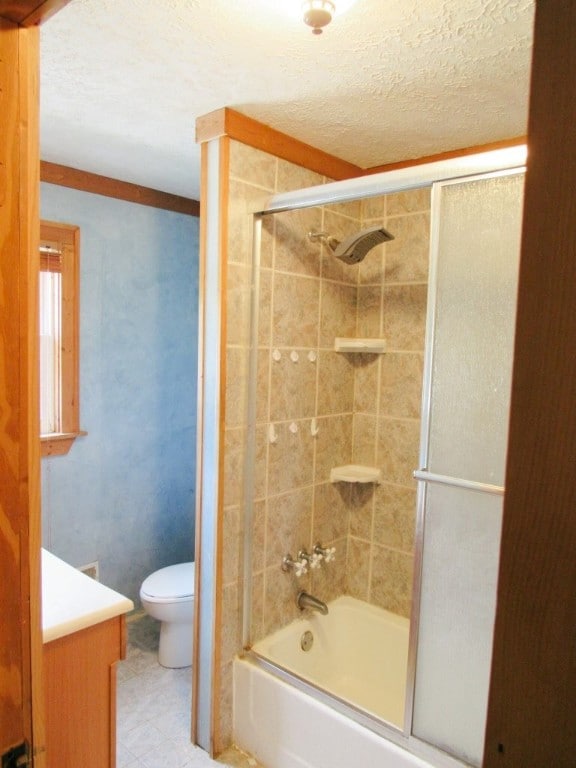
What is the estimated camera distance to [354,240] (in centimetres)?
205

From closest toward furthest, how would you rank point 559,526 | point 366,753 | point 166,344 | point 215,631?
1. point 559,526
2. point 366,753
3. point 215,631
4. point 166,344

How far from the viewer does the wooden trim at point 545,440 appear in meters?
0.38

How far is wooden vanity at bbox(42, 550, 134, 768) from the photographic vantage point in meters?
1.28

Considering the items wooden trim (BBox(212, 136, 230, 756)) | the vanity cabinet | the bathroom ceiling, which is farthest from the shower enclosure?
the vanity cabinet

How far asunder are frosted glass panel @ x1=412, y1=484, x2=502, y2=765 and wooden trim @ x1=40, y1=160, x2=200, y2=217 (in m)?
2.12

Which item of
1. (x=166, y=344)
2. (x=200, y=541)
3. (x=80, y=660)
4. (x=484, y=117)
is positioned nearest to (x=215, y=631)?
(x=200, y=541)

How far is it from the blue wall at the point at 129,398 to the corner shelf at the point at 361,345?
1.03 metres

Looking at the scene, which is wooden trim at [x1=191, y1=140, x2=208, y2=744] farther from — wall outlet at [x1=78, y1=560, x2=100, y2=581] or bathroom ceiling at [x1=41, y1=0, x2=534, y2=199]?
wall outlet at [x1=78, y1=560, x2=100, y2=581]

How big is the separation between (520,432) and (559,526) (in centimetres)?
7

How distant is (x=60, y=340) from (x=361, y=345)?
144 centimetres

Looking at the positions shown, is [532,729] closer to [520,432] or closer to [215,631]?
[520,432]

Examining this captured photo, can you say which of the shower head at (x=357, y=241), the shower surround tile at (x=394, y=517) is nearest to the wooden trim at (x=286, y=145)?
the shower head at (x=357, y=241)

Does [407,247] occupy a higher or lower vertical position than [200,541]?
higher

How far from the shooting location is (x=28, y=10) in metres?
0.77
